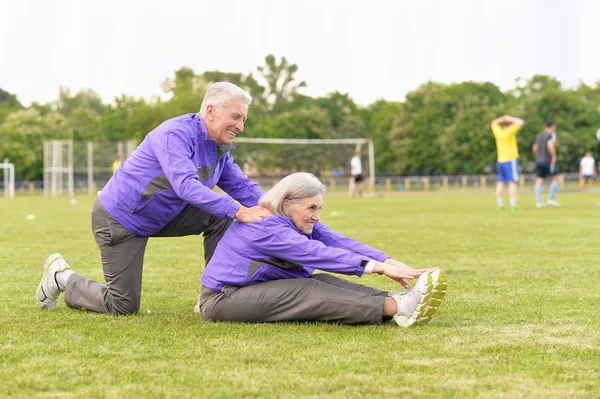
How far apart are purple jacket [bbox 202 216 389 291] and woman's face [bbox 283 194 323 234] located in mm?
53

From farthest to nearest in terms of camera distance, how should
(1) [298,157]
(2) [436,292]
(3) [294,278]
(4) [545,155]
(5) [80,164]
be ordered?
(1) [298,157] < (5) [80,164] < (4) [545,155] < (3) [294,278] < (2) [436,292]

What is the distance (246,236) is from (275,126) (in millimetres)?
62110

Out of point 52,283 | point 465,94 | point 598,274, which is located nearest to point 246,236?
point 52,283

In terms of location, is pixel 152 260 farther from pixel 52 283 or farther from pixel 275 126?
pixel 275 126

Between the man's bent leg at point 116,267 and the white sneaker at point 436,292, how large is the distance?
A: 1.94 meters

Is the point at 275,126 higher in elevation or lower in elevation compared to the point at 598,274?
higher

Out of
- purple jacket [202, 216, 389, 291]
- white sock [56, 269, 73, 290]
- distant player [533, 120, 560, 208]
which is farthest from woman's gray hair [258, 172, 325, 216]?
distant player [533, 120, 560, 208]

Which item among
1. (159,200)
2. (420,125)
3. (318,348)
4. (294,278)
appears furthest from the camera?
(420,125)

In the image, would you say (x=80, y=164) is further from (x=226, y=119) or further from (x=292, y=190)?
(x=292, y=190)

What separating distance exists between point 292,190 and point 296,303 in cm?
67

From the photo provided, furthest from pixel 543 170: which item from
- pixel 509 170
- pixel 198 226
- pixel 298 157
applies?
pixel 298 157

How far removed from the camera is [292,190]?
16.8 ft

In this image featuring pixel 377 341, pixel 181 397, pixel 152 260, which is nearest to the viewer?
pixel 181 397

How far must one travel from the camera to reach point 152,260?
32.1ft
